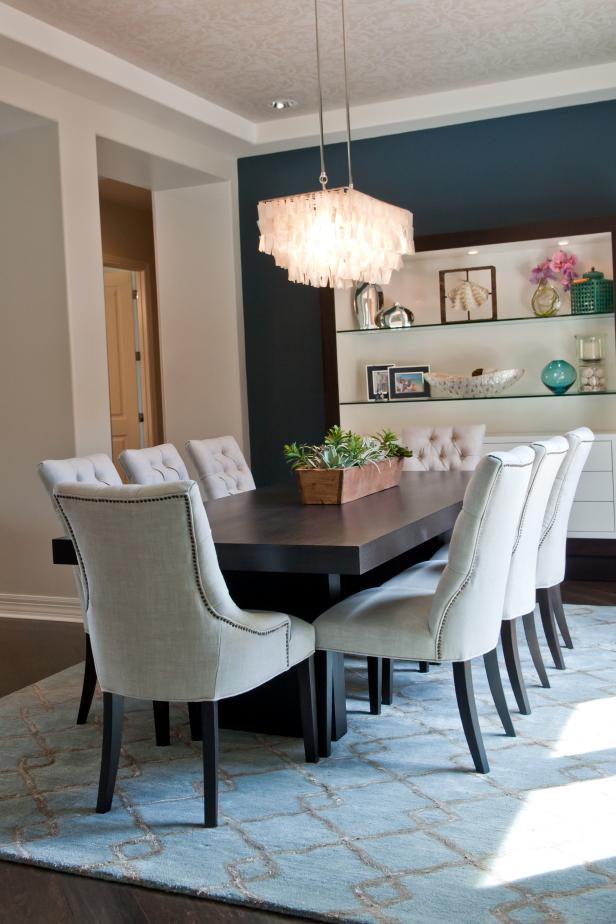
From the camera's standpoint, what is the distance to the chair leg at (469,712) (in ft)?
9.13

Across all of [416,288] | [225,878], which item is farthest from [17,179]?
[225,878]

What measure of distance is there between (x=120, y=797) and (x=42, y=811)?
219 millimetres

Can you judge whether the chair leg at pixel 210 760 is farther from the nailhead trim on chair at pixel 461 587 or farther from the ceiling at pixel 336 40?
the ceiling at pixel 336 40

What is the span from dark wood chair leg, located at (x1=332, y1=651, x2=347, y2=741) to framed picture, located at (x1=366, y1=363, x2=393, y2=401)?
3.12 metres

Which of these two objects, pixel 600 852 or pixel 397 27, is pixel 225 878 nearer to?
pixel 600 852

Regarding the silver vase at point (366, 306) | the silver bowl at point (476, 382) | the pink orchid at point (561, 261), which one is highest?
the pink orchid at point (561, 261)

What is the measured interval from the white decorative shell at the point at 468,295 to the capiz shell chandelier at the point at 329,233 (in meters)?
2.00

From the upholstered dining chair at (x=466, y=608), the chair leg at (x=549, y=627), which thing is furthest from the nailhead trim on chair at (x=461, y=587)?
the chair leg at (x=549, y=627)

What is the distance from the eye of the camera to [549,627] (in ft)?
12.4

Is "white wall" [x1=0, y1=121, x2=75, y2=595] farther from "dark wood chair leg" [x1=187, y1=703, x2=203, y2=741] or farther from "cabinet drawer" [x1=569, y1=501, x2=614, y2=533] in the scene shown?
"cabinet drawer" [x1=569, y1=501, x2=614, y2=533]

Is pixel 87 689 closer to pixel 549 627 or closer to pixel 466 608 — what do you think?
pixel 466 608

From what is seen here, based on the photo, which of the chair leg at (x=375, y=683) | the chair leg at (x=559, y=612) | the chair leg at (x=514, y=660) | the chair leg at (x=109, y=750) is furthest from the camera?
the chair leg at (x=559, y=612)

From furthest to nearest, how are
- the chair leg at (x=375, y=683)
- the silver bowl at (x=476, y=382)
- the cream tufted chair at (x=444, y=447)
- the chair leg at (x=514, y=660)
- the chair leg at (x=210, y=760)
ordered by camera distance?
the silver bowl at (x=476, y=382) < the cream tufted chair at (x=444, y=447) < the chair leg at (x=375, y=683) < the chair leg at (x=514, y=660) < the chair leg at (x=210, y=760)

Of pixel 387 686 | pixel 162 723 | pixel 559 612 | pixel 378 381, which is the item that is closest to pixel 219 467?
pixel 387 686
